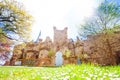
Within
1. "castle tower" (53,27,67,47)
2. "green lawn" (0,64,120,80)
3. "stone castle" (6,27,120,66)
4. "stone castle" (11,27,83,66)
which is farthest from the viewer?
"castle tower" (53,27,67,47)

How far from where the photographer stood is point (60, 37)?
45719 millimetres

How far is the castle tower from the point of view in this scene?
45.2m

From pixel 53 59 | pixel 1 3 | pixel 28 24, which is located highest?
pixel 1 3

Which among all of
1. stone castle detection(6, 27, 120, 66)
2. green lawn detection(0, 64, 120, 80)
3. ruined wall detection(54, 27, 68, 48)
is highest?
ruined wall detection(54, 27, 68, 48)

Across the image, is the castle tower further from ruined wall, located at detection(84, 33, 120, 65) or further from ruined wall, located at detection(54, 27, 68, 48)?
ruined wall, located at detection(84, 33, 120, 65)

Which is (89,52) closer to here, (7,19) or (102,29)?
(102,29)

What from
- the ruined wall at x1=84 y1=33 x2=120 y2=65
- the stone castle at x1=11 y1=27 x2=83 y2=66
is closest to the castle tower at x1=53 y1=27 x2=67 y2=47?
the stone castle at x1=11 y1=27 x2=83 y2=66

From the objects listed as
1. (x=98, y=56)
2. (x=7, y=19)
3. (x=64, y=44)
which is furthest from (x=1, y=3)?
(x=64, y=44)

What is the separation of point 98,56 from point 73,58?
495 cm

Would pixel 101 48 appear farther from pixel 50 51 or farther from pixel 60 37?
pixel 60 37

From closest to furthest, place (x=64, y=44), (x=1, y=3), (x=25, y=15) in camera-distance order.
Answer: (x=1, y=3) < (x=25, y=15) < (x=64, y=44)

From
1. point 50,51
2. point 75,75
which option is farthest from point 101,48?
point 75,75

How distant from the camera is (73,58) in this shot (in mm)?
40156

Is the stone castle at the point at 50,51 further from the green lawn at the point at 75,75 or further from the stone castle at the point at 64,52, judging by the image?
the green lawn at the point at 75,75
